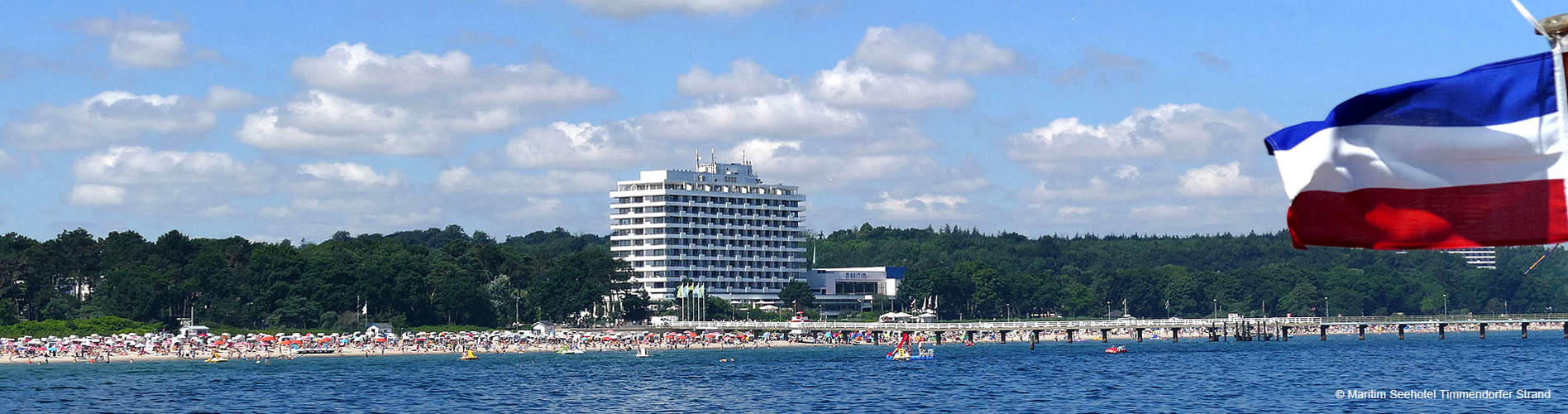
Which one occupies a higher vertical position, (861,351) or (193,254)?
(193,254)

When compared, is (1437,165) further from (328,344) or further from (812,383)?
(328,344)

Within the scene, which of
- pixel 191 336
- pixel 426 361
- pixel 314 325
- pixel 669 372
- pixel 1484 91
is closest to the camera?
pixel 1484 91

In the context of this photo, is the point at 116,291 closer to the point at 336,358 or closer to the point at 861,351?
the point at 336,358

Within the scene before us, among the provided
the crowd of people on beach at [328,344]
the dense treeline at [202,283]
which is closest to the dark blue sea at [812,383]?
the crowd of people on beach at [328,344]

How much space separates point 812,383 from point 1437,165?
8960 centimetres

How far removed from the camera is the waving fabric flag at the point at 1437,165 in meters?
13.5

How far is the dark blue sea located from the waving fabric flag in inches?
2545

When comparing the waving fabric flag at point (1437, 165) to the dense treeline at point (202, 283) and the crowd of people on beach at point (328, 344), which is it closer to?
the crowd of people on beach at point (328, 344)

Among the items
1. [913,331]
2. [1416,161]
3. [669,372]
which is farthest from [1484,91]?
[913,331]

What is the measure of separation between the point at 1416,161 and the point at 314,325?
176 metres

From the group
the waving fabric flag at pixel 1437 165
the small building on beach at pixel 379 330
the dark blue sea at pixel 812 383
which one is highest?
the waving fabric flag at pixel 1437 165

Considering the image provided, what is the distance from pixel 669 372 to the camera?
120062 mm

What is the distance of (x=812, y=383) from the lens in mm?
102812

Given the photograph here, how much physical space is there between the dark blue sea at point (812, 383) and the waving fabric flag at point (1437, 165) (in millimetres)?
64648
